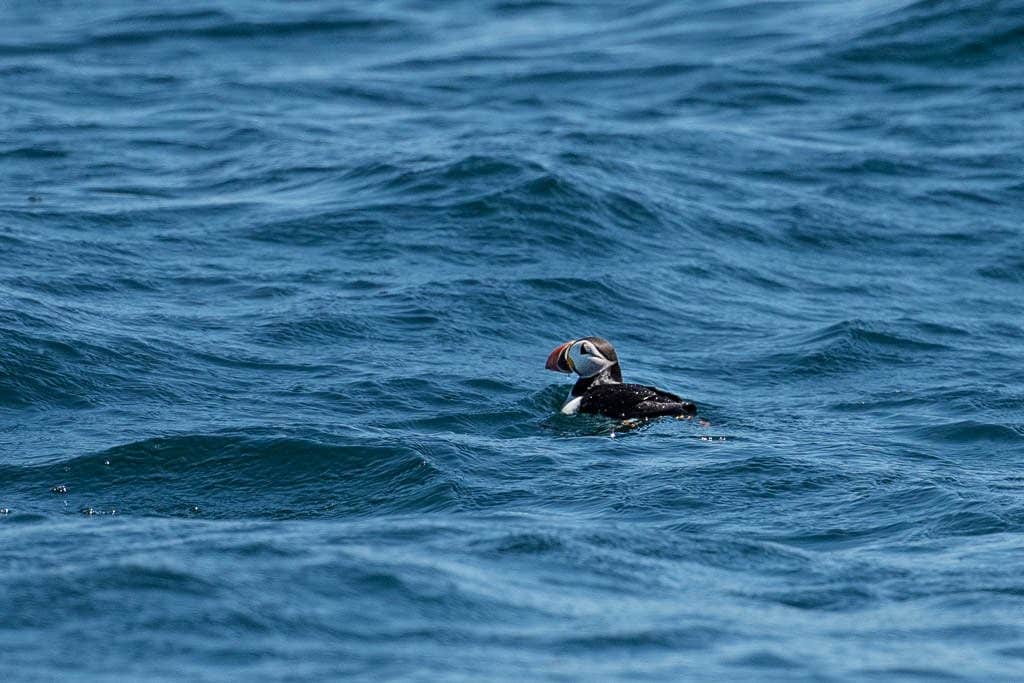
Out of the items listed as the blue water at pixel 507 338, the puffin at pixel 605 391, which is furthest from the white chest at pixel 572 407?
the blue water at pixel 507 338

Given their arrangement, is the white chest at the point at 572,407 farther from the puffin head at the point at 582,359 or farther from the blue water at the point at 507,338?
the puffin head at the point at 582,359

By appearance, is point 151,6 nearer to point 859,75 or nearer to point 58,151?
point 58,151

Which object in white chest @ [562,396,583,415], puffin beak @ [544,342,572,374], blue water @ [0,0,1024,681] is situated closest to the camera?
blue water @ [0,0,1024,681]

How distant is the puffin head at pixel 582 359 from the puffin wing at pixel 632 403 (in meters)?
0.44

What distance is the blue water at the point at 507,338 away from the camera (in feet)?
20.8

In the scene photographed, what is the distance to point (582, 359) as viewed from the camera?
1138 cm

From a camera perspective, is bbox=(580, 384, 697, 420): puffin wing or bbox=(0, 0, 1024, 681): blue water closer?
bbox=(0, 0, 1024, 681): blue water

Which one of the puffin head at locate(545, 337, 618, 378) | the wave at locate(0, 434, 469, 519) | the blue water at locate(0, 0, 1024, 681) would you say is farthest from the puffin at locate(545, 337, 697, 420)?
the wave at locate(0, 434, 469, 519)

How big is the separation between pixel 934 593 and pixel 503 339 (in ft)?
20.5

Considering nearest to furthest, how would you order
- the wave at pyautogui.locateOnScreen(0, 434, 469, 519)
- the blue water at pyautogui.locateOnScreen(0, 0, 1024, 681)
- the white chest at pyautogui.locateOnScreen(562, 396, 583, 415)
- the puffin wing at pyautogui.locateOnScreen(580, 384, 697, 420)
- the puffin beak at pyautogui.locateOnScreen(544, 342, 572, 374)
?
the blue water at pyautogui.locateOnScreen(0, 0, 1024, 681) < the wave at pyautogui.locateOnScreen(0, 434, 469, 519) < the puffin wing at pyautogui.locateOnScreen(580, 384, 697, 420) < the white chest at pyautogui.locateOnScreen(562, 396, 583, 415) < the puffin beak at pyautogui.locateOnScreen(544, 342, 572, 374)

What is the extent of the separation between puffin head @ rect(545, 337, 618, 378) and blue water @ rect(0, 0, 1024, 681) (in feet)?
1.08

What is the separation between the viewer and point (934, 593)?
688 centimetres

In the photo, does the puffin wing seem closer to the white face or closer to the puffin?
the puffin

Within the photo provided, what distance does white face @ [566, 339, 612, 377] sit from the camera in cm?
1137
